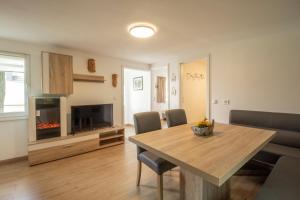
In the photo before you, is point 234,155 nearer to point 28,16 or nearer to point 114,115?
Answer: point 28,16

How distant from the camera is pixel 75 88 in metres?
3.75

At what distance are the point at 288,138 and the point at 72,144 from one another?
3809 millimetres

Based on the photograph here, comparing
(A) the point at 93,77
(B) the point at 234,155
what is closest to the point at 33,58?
(A) the point at 93,77

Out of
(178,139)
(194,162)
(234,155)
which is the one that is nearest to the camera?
(194,162)

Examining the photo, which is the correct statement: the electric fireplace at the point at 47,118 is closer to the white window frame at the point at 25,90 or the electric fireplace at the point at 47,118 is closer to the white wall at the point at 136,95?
the white window frame at the point at 25,90

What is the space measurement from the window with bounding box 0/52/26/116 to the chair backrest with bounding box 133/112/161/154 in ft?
8.54

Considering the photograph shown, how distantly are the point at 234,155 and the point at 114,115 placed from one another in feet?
11.8

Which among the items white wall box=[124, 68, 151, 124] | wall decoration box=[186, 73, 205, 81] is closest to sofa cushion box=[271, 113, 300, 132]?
wall decoration box=[186, 73, 205, 81]

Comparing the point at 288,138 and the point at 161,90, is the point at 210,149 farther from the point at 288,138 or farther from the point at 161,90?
the point at 161,90

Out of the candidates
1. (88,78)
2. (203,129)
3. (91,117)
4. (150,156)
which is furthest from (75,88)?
(203,129)

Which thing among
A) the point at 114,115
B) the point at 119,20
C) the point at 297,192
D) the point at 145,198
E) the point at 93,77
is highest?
the point at 119,20

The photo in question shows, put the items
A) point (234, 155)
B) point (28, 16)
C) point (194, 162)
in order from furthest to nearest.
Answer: point (28, 16) → point (234, 155) → point (194, 162)

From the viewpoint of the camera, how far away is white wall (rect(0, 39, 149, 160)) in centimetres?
304

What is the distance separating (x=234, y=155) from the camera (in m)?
1.27
